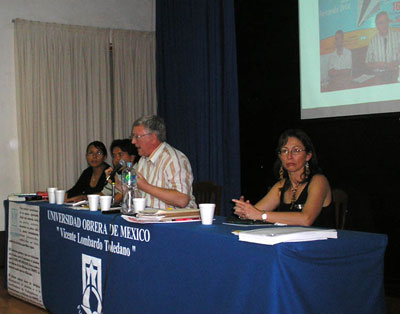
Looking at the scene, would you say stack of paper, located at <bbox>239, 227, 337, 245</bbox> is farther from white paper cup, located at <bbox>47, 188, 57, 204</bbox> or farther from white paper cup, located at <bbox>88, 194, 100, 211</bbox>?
white paper cup, located at <bbox>47, 188, 57, 204</bbox>

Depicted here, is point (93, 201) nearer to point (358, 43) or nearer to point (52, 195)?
point (52, 195)

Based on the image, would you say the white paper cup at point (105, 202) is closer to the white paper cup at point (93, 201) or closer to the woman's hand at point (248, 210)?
the white paper cup at point (93, 201)

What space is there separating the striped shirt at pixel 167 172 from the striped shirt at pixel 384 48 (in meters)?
1.67

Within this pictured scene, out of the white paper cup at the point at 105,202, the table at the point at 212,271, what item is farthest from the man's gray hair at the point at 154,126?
the table at the point at 212,271

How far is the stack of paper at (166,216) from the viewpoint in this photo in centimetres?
260

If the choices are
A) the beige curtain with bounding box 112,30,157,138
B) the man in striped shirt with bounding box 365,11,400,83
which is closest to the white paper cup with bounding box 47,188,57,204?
the man in striped shirt with bounding box 365,11,400,83

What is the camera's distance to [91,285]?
10.0 ft

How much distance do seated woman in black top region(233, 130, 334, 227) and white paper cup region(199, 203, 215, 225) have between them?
0.31 metres

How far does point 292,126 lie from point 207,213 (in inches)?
101

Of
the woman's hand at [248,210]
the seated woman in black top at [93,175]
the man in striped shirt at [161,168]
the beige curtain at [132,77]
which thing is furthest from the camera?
the beige curtain at [132,77]

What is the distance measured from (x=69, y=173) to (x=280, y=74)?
2630mm

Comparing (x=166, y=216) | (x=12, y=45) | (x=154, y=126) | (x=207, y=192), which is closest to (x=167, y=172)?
(x=154, y=126)

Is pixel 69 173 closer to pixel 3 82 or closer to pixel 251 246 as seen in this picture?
pixel 3 82

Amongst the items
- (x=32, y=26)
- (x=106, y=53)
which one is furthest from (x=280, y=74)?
(x=32, y=26)
